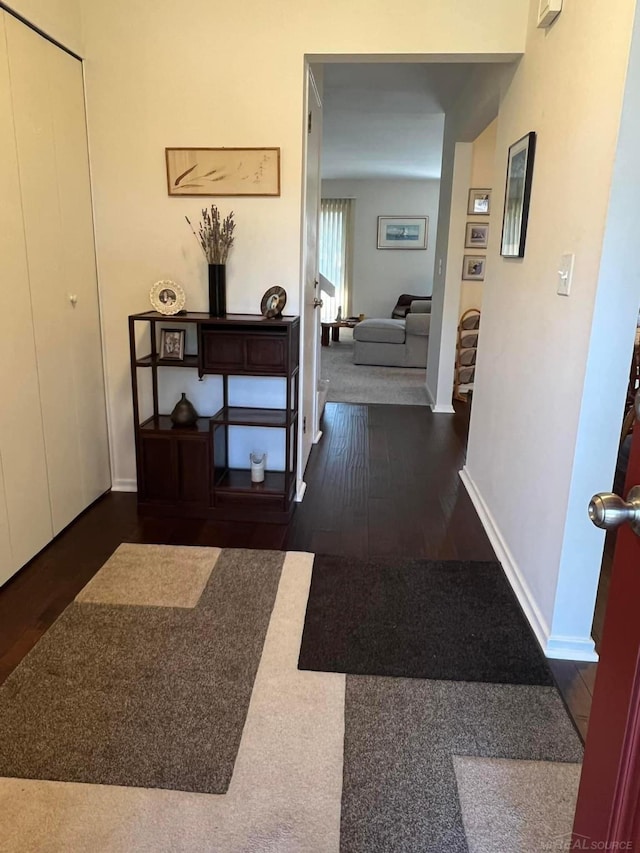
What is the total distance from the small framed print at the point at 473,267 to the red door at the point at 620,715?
480 centimetres

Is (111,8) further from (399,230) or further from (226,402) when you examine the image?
(399,230)

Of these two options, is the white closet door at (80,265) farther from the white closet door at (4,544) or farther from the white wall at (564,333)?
the white wall at (564,333)

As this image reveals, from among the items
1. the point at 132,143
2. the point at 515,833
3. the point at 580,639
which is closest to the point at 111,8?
the point at 132,143

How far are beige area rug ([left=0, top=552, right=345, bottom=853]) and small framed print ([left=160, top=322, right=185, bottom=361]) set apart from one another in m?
1.74

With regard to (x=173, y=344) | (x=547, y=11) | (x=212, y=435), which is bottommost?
(x=212, y=435)

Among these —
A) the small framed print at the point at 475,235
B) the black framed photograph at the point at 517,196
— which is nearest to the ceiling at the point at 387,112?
the small framed print at the point at 475,235

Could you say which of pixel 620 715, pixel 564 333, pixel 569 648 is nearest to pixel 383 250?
pixel 564 333

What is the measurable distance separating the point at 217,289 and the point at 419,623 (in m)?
1.69

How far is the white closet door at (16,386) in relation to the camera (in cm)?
217

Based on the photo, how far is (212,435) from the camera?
9.29 feet

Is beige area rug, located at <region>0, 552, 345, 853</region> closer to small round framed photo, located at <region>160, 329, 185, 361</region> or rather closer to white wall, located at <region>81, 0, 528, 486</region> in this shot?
small round framed photo, located at <region>160, 329, 185, 361</region>

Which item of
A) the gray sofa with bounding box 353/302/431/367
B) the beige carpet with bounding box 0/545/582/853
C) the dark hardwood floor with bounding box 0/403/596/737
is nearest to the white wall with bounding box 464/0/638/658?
the dark hardwood floor with bounding box 0/403/596/737

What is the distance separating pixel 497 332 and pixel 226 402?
1372 mm

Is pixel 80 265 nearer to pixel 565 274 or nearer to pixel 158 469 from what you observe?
pixel 158 469
